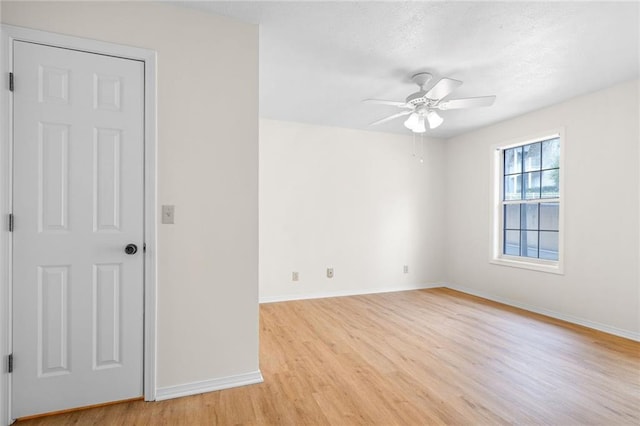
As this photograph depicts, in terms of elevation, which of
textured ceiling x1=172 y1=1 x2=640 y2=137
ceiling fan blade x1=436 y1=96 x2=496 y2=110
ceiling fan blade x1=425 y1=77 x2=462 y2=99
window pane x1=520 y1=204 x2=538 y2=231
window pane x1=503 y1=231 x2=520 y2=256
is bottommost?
window pane x1=503 y1=231 x2=520 y2=256

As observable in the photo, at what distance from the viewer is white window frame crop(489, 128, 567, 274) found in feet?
12.0

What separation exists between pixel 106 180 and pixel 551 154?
460cm

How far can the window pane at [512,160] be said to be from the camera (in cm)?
428

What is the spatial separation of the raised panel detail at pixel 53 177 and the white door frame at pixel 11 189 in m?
0.13

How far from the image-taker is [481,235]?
15.3ft

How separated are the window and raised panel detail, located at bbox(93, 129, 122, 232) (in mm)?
4389

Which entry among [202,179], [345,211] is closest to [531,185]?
[345,211]

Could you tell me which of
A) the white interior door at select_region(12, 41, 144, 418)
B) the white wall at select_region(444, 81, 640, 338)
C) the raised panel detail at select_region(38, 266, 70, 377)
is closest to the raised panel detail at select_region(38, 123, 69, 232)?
the white interior door at select_region(12, 41, 144, 418)

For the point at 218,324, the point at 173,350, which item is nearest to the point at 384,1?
the point at 218,324

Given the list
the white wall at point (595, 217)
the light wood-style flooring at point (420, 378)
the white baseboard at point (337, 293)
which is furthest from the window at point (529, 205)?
the white baseboard at point (337, 293)

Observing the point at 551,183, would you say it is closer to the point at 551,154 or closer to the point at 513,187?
the point at 551,154

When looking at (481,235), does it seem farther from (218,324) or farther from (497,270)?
(218,324)

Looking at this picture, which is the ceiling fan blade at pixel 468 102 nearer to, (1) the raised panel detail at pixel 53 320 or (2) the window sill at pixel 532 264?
(2) the window sill at pixel 532 264

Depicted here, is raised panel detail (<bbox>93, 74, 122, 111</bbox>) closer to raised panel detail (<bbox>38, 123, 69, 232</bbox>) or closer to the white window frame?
raised panel detail (<bbox>38, 123, 69, 232</bbox>)
